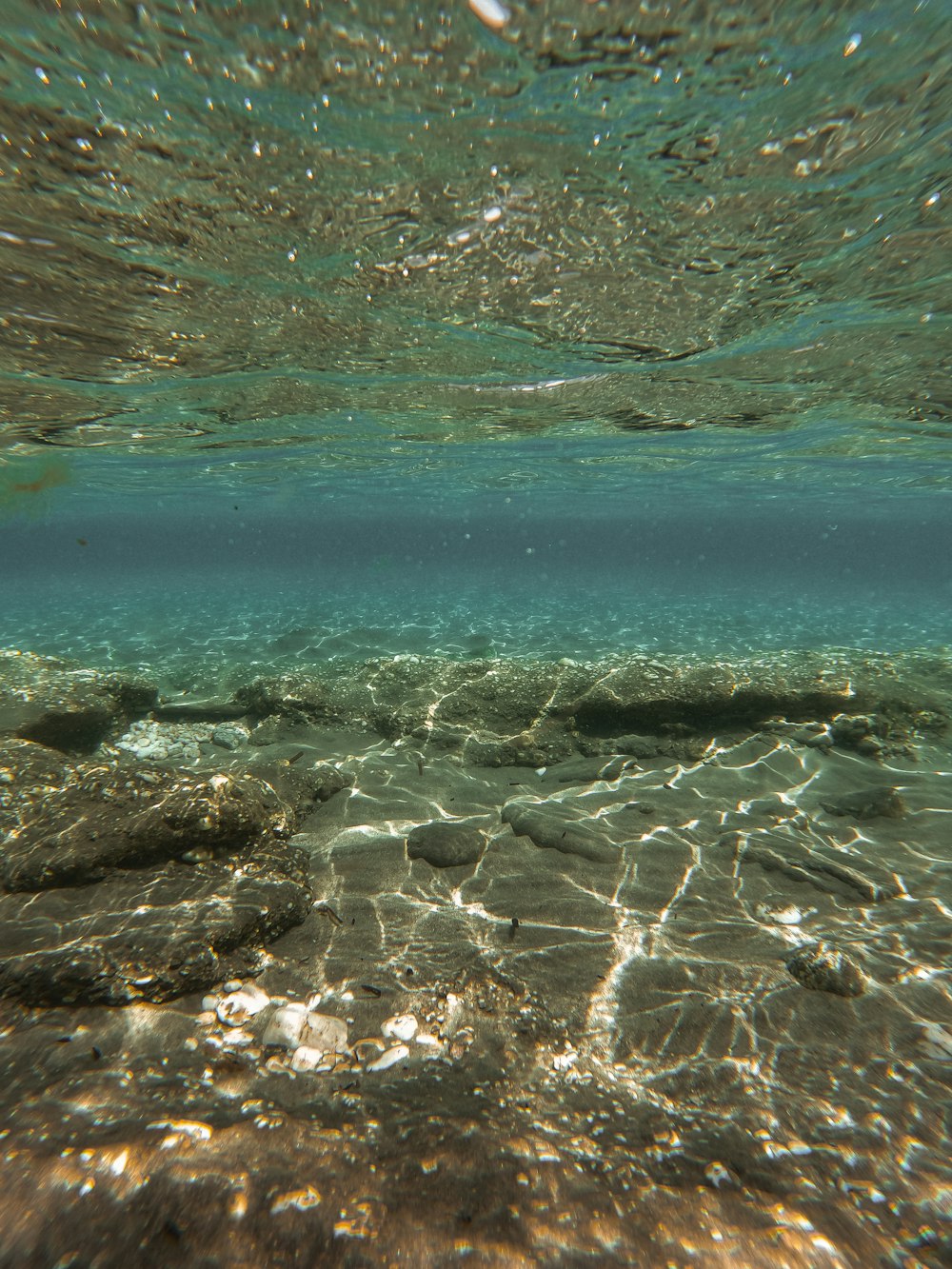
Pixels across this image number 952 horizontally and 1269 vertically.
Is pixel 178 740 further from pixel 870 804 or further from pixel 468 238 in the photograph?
pixel 870 804

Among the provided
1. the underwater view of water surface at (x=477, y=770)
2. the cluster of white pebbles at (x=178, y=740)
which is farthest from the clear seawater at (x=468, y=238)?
the cluster of white pebbles at (x=178, y=740)

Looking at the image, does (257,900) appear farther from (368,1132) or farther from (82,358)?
(82,358)

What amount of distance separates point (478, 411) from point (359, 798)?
13471 mm

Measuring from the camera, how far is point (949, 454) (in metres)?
21.8

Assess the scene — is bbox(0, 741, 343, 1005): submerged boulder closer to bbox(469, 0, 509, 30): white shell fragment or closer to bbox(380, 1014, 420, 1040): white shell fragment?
bbox(380, 1014, 420, 1040): white shell fragment

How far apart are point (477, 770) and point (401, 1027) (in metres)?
4.76

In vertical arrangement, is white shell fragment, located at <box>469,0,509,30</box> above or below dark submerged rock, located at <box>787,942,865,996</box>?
above

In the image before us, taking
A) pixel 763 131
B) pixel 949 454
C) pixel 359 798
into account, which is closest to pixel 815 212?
pixel 763 131

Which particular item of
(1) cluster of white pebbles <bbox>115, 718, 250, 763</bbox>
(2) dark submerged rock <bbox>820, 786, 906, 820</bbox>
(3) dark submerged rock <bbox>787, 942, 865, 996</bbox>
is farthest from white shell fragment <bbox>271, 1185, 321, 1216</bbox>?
(1) cluster of white pebbles <bbox>115, 718, 250, 763</bbox>

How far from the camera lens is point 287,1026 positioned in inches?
145

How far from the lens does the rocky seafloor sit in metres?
2.14

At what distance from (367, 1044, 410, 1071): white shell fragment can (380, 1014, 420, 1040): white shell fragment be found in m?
0.09

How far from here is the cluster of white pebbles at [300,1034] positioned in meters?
3.44

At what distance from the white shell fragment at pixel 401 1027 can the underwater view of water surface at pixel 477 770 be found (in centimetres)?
4
